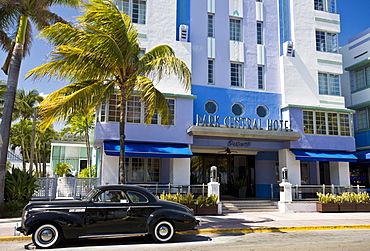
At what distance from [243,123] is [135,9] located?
908 centimetres

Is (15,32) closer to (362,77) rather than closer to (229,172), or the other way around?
(229,172)

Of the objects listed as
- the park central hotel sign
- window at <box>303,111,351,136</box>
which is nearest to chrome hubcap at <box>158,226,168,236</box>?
the park central hotel sign

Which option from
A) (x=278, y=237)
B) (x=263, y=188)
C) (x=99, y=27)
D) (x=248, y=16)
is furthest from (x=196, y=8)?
(x=278, y=237)

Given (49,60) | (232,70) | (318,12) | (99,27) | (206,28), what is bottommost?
(49,60)

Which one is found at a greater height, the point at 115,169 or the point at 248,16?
the point at 248,16

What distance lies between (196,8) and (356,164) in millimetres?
16372

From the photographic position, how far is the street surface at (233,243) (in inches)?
363

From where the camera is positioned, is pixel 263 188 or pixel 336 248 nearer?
pixel 336 248

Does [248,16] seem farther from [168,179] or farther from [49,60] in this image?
[49,60]

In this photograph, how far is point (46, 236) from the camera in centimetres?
890

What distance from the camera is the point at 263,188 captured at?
22734 millimetres

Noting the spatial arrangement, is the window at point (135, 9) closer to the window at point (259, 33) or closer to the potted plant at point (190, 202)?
the window at point (259, 33)

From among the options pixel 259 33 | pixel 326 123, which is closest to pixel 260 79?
pixel 259 33

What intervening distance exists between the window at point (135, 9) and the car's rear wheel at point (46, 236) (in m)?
14.1
